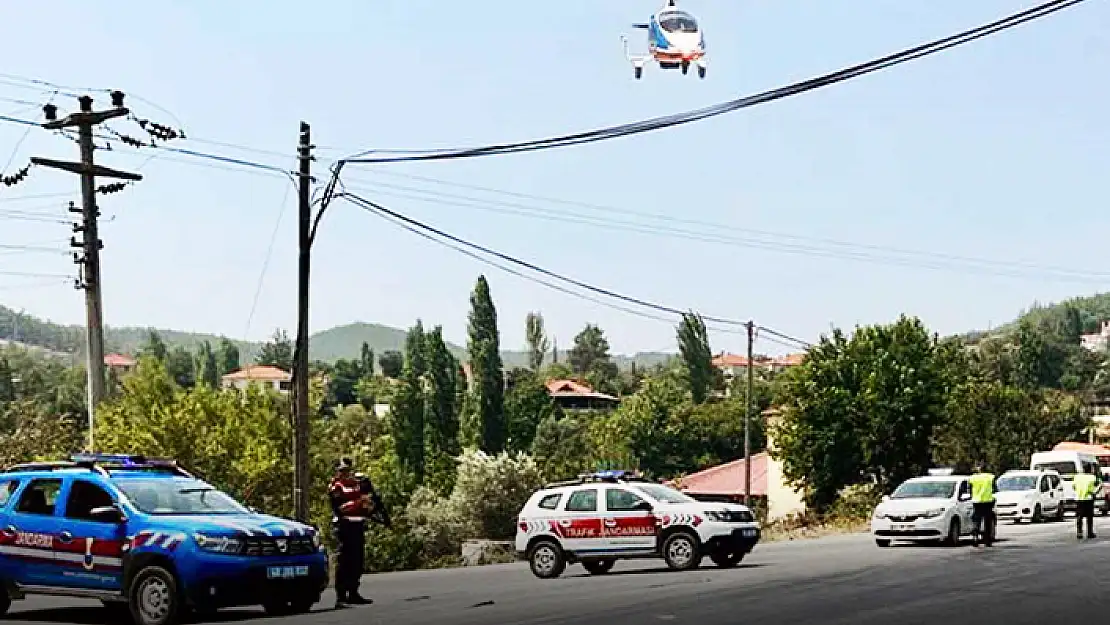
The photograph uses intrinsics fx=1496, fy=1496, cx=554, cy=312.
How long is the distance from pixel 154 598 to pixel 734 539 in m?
12.3

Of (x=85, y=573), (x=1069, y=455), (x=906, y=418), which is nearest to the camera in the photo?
(x=85, y=573)

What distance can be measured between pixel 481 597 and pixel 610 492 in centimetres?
592

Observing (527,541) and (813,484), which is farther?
(813,484)

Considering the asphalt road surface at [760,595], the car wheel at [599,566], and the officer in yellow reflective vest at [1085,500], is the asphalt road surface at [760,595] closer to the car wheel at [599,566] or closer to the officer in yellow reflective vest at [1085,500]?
the car wheel at [599,566]

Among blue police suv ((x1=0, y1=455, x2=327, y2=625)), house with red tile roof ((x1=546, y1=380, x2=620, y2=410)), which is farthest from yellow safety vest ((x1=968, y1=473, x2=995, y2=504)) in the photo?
house with red tile roof ((x1=546, y1=380, x2=620, y2=410))

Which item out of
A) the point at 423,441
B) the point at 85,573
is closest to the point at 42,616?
the point at 85,573

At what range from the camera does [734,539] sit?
2525cm

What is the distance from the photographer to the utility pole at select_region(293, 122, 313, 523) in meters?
27.8

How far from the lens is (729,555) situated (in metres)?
25.3

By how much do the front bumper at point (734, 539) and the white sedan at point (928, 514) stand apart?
25.2 feet

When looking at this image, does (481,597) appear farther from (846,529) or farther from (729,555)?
(846,529)

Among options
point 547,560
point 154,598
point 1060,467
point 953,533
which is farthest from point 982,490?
point 1060,467

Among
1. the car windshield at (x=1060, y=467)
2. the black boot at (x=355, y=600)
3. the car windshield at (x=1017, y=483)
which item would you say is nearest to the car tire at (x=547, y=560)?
the black boot at (x=355, y=600)

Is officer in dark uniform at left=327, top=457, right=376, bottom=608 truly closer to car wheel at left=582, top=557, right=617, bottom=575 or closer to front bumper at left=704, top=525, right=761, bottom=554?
car wheel at left=582, top=557, right=617, bottom=575
